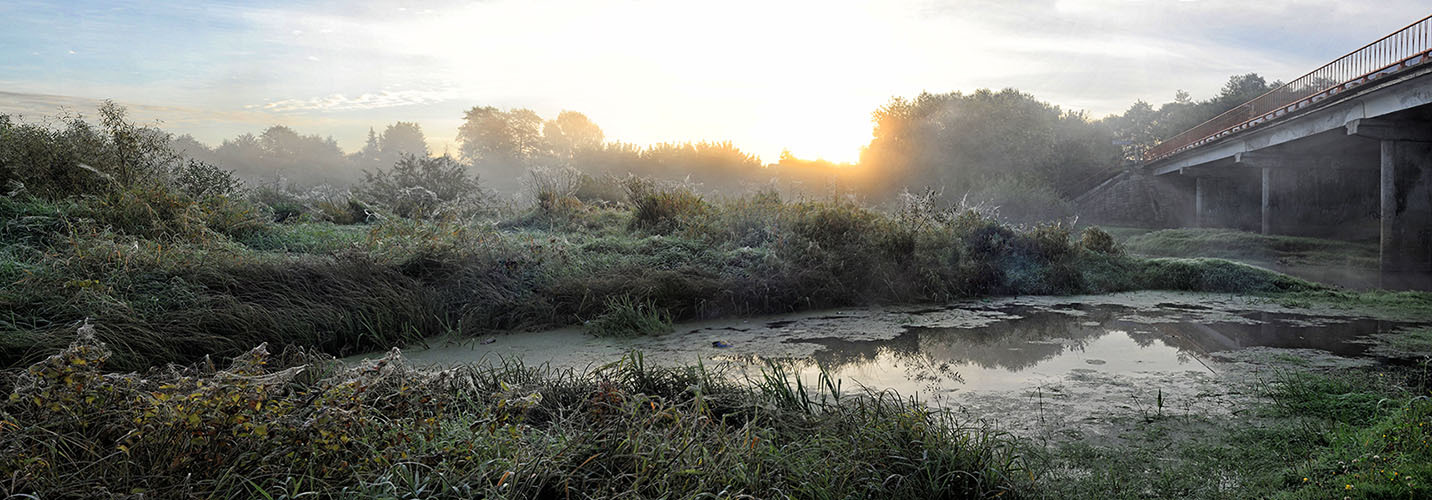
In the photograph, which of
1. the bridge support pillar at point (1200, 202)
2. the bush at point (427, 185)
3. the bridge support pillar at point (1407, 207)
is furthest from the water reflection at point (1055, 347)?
the bridge support pillar at point (1200, 202)

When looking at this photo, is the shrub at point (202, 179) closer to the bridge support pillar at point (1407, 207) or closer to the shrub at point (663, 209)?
the shrub at point (663, 209)

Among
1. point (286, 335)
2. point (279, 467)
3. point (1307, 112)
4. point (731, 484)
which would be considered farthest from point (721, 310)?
point (1307, 112)

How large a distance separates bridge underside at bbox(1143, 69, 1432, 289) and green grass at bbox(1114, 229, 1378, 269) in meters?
0.90

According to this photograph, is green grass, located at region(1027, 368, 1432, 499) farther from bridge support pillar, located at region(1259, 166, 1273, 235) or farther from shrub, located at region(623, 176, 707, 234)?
bridge support pillar, located at region(1259, 166, 1273, 235)

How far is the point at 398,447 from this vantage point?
258cm

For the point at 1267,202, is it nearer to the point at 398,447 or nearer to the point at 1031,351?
the point at 1031,351

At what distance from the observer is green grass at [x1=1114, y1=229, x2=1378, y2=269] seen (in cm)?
1504

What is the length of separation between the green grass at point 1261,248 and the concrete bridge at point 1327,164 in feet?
3.18

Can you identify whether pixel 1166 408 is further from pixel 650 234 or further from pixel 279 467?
pixel 650 234

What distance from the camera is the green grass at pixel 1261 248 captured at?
49.3ft

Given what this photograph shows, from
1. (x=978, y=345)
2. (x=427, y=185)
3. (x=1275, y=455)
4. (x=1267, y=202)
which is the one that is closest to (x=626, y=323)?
(x=978, y=345)

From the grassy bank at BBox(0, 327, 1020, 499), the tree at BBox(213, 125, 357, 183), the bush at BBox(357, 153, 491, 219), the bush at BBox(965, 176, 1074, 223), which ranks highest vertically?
the tree at BBox(213, 125, 357, 183)

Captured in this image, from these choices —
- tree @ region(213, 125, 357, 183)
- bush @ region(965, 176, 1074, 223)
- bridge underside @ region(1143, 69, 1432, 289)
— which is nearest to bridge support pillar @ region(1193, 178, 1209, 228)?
bridge underside @ region(1143, 69, 1432, 289)

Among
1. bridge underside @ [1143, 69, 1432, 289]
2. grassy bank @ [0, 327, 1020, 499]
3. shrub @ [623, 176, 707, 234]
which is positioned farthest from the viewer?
bridge underside @ [1143, 69, 1432, 289]
